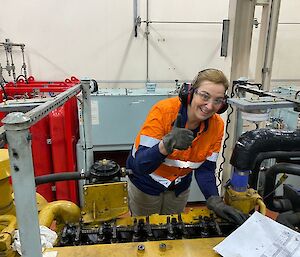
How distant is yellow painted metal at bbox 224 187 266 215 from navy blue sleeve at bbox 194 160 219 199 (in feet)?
0.66

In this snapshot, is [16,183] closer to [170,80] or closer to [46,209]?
[46,209]

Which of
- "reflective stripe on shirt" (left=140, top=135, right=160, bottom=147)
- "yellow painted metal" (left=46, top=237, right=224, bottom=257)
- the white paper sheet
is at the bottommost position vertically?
"yellow painted metal" (left=46, top=237, right=224, bottom=257)

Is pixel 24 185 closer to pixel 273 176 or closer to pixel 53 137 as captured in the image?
pixel 273 176

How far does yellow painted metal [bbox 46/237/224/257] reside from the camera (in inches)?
31.9

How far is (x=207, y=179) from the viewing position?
134 centimetres

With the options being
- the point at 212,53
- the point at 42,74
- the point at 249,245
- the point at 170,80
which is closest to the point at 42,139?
the point at 42,74

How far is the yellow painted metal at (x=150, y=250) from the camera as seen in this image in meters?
0.81

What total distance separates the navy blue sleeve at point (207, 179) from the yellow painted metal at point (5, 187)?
2.73 ft

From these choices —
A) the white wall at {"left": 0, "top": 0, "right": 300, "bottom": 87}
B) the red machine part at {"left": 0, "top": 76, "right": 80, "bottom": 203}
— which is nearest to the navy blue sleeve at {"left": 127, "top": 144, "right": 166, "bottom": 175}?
the red machine part at {"left": 0, "top": 76, "right": 80, "bottom": 203}

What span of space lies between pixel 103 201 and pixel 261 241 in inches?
22.3

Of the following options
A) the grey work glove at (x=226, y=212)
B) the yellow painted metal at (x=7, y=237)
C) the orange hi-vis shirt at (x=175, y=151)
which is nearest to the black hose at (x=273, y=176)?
the grey work glove at (x=226, y=212)

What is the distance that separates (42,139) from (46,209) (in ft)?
4.36

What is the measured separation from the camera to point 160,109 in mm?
1206

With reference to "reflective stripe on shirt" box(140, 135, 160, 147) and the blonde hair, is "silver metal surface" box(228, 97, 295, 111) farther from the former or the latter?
"reflective stripe on shirt" box(140, 135, 160, 147)
